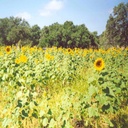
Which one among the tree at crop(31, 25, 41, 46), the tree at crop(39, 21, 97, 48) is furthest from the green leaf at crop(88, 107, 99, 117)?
the tree at crop(31, 25, 41, 46)

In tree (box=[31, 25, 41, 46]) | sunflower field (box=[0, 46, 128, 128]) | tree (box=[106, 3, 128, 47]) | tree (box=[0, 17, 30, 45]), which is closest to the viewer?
sunflower field (box=[0, 46, 128, 128])

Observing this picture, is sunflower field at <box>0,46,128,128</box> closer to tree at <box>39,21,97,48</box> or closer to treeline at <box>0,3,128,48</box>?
→ treeline at <box>0,3,128,48</box>

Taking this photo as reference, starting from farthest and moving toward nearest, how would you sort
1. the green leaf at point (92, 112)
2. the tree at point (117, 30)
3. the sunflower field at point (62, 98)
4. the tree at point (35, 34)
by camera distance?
the tree at point (35, 34) < the tree at point (117, 30) < the green leaf at point (92, 112) < the sunflower field at point (62, 98)

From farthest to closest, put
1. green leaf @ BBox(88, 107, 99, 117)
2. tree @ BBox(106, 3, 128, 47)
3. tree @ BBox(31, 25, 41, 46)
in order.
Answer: tree @ BBox(31, 25, 41, 46)
tree @ BBox(106, 3, 128, 47)
green leaf @ BBox(88, 107, 99, 117)

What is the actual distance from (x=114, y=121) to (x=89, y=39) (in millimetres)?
43307

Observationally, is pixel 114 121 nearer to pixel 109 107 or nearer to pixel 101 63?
pixel 109 107

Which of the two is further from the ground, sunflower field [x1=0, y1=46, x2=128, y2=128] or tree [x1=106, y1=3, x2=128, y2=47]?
tree [x1=106, y1=3, x2=128, y2=47]

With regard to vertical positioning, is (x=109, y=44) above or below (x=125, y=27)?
below

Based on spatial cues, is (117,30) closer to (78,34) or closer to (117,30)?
(117,30)

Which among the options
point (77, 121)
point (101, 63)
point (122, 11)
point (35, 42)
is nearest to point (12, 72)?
point (77, 121)

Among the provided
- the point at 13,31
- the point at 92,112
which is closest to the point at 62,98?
the point at 92,112

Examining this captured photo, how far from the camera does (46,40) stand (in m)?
46.7

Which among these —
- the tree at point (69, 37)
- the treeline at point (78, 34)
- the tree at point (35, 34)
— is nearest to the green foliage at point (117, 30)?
the treeline at point (78, 34)

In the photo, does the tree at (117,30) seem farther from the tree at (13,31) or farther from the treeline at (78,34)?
the tree at (13,31)
